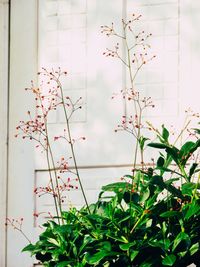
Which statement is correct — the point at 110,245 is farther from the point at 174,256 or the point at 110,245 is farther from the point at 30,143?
the point at 30,143

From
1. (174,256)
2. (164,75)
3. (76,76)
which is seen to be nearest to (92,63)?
(76,76)

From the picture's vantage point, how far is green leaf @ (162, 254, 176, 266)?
3.13 m

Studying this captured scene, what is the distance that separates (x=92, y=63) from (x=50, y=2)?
0.42m

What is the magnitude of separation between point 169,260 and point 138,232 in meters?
0.21

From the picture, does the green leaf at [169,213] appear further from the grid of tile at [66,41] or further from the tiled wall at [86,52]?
the grid of tile at [66,41]

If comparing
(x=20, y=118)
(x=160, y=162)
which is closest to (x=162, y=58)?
(x=20, y=118)

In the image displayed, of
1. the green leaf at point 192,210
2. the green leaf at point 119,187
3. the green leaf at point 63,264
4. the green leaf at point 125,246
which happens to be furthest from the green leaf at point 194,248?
the green leaf at point 63,264

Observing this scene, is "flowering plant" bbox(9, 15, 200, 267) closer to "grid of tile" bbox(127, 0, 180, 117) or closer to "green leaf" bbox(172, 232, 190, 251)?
"green leaf" bbox(172, 232, 190, 251)

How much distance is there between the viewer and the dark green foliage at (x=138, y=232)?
10.7 ft

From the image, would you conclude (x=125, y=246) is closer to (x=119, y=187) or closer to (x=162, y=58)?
(x=119, y=187)

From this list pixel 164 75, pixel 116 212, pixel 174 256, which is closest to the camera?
pixel 174 256

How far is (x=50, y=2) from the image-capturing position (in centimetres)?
474

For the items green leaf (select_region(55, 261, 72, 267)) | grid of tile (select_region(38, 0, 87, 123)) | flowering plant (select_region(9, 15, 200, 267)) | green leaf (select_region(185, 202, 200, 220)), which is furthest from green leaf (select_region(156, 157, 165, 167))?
grid of tile (select_region(38, 0, 87, 123))

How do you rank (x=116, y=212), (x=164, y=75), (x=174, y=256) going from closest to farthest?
(x=174, y=256), (x=116, y=212), (x=164, y=75)
